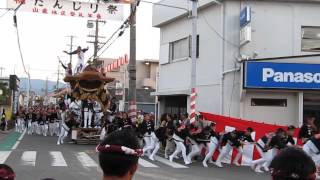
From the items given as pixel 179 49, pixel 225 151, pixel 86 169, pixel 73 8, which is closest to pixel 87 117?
pixel 179 49

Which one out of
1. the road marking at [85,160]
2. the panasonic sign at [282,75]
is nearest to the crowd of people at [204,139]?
the road marking at [85,160]

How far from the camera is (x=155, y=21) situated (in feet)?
105

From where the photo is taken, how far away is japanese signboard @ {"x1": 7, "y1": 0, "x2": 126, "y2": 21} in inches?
848

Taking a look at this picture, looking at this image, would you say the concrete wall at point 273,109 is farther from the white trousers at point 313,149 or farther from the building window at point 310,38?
the white trousers at point 313,149

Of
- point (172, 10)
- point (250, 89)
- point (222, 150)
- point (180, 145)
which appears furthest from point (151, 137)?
point (172, 10)

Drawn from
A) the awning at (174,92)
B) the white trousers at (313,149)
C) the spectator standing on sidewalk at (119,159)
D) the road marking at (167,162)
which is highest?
the awning at (174,92)

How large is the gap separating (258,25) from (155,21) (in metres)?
8.62

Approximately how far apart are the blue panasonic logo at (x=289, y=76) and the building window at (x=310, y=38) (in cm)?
195

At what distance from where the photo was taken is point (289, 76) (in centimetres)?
2388

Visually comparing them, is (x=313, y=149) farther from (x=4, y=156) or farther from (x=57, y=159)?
(x=4, y=156)

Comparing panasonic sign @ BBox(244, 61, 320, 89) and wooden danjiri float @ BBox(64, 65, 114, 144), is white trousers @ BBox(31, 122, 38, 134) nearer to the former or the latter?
wooden danjiri float @ BBox(64, 65, 114, 144)

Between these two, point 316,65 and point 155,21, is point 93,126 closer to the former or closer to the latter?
point 155,21

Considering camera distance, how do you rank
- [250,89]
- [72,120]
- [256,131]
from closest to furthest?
[256,131] < [250,89] < [72,120]

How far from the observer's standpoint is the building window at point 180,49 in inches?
1137
